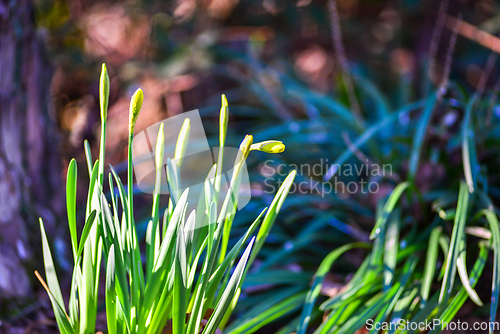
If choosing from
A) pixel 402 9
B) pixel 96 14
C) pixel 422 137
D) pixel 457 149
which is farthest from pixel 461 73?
pixel 96 14

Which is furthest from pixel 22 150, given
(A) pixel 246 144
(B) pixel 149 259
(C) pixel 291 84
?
(C) pixel 291 84

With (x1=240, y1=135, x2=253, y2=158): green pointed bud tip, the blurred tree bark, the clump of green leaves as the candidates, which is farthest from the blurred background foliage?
(x1=240, y1=135, x2=253, y2=158): green pointed bud tip

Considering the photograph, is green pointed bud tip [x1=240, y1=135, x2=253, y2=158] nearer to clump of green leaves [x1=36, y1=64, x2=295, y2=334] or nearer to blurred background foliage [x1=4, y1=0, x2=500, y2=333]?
clump of green leaves [x1=36, y1=64, x2=295, y2=334]

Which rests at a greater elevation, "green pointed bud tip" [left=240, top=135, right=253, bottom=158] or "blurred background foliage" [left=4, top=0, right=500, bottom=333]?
"green pointed bud tip" [left=240, top=135, right=253, bottom=158]

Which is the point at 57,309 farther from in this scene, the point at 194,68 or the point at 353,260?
the point at 194,68

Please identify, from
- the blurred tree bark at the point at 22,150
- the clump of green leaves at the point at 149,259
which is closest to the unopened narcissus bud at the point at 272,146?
the clump of green leaves at the point at 149,259

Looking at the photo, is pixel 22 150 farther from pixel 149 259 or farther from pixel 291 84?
pixel 291 84
